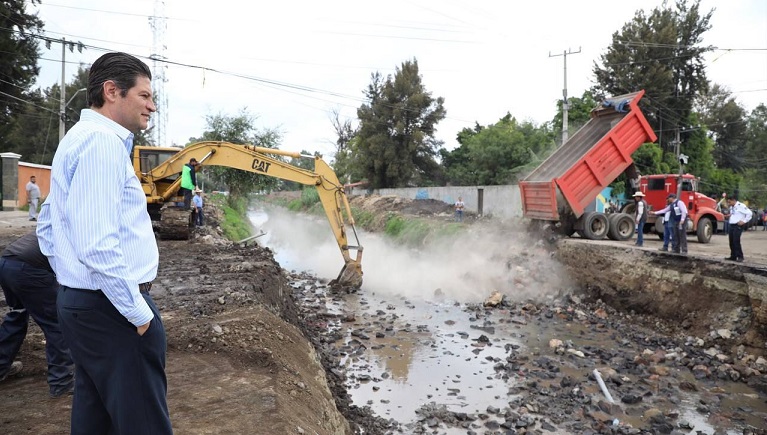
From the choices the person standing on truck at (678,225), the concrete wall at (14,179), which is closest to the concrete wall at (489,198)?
the person standing on truck at (678,225)

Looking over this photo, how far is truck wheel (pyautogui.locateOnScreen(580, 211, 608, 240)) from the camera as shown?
13.0 meters

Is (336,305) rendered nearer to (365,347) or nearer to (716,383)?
(365,347)

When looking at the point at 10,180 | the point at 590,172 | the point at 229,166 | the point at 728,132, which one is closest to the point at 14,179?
the point at 10,180

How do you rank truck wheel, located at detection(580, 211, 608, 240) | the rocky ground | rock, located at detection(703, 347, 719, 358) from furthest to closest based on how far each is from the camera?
truck wheel, located at detection(580, 211, 608, 240), rock, located at detection(703, 347, 719, 358), the rocky ground

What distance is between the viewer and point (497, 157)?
32.5 meters

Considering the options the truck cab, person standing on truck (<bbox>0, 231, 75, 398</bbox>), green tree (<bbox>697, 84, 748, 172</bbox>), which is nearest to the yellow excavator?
person standing on truck (<bbox>0, 231, 75, 398</bbox>)

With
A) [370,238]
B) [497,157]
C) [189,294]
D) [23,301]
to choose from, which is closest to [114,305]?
[23,301]

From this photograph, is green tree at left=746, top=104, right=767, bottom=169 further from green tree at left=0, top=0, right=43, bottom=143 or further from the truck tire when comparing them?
green tree at left=0, top=0, right=43, bottom=143

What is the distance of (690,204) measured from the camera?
14.6 meters

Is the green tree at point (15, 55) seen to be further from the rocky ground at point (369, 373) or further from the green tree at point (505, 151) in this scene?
the green tree at point (505, 151)

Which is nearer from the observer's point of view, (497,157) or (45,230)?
(45,230)

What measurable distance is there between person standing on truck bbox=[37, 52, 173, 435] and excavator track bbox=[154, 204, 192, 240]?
32.1ft

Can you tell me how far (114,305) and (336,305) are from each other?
9641 mm

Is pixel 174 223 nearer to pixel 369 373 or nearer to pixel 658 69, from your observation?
pixel 369 373
